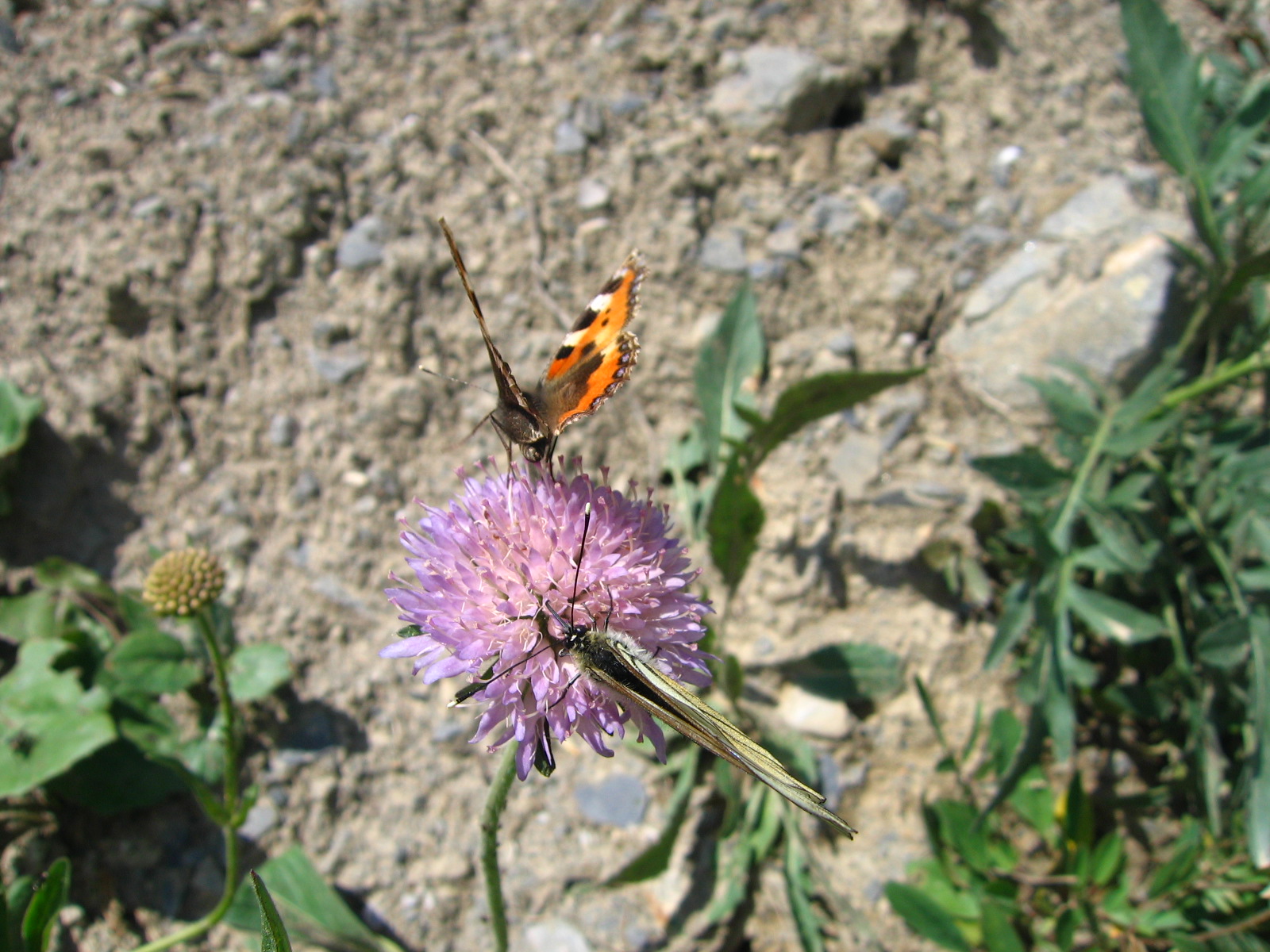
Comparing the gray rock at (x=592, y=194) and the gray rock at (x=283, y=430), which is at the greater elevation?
the gray rock at (x=592, y=194)

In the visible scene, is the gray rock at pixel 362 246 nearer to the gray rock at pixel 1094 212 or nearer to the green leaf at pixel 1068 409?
the green leaf at pixel 1068 409

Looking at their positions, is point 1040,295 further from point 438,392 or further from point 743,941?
point 743,941

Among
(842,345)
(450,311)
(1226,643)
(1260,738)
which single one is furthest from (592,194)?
(1260,738)

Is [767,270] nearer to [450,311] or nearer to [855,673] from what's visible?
[450,311]

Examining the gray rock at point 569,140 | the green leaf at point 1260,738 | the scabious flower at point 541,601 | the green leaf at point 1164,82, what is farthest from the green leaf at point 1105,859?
the gray rock at point 569,140

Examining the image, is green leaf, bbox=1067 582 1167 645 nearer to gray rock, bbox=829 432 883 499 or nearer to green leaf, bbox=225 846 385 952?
gray rock, bbox=829 432 883 499

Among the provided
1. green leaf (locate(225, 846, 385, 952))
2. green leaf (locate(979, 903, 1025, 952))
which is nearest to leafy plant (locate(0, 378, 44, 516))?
green leaf (locate(225, 846, 385, 952))
